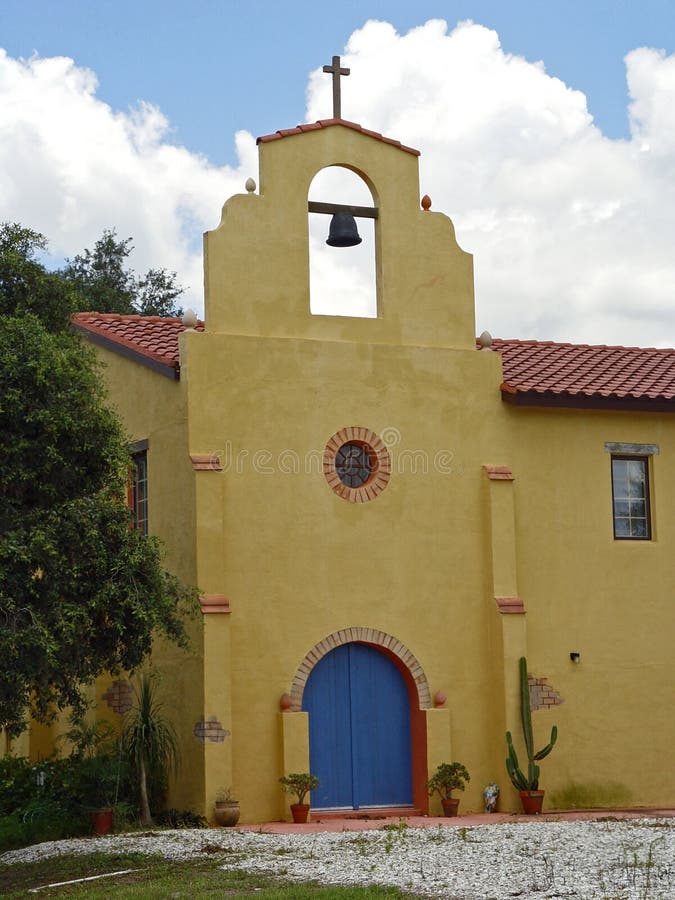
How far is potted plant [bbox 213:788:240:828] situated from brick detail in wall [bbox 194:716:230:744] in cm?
66

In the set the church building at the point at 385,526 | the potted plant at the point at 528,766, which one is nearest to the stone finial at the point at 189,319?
the church building at the point at 385,526

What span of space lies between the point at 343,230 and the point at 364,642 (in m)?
5.68

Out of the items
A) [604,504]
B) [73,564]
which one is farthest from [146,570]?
[604,504]

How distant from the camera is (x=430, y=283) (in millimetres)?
20875

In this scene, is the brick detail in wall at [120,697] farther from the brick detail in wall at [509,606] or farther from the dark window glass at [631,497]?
the dark window glass at [631,497]

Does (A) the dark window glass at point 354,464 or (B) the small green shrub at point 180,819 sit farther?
(A) the dark window glass at point 354,464

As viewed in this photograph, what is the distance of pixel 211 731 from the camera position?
18.5 metres

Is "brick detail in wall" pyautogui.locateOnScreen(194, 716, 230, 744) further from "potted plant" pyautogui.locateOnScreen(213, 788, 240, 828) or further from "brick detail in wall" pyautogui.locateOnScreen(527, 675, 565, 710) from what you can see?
"brick detail in wall" pyautogui.locateOnScreen(527, 675, 565, 710)

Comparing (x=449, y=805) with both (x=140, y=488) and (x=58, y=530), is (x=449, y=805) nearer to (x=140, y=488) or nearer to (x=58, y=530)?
(x=140, y=488)

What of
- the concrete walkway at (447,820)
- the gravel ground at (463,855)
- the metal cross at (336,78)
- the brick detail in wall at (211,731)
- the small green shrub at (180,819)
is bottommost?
the concrete walkway at (447,820)

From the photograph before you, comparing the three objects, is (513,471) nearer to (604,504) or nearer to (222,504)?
(604,504)

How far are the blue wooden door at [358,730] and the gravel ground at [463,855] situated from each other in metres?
2.28

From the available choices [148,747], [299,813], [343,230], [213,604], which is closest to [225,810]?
[299,813]

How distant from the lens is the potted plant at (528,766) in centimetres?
1967
